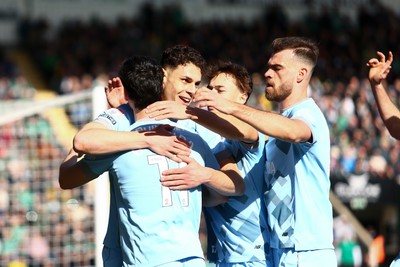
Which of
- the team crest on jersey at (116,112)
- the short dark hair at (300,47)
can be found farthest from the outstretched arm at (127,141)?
the short dark hair at (300,47)

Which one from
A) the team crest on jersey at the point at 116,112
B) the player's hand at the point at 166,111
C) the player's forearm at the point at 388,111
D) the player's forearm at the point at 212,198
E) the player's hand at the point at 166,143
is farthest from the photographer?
the player's forearm at the point at 388,111

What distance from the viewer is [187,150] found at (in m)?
5.95

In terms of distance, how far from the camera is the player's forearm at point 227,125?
593 centimetres

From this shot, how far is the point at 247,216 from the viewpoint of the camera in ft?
21.4

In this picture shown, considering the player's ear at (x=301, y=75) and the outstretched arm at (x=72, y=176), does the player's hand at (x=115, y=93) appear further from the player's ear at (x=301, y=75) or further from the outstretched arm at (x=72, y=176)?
the player's ear at (x=301, y=75)

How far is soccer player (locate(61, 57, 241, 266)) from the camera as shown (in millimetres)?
5758

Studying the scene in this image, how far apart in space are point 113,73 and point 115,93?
632 inches

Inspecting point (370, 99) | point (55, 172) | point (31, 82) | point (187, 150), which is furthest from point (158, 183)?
point (31, 82)

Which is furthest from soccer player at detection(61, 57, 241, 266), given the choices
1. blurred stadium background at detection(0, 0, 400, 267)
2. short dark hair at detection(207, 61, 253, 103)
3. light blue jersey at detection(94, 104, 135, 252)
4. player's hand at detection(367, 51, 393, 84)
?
blurred stadium background at detection(0, 0, 400, 267)

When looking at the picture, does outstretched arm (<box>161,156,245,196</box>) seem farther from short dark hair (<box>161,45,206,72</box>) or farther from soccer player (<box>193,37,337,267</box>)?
short dark hair (<box>161,45,206,72</box>)

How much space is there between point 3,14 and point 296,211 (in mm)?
19618

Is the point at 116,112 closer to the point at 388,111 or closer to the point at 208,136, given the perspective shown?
the point at 208,136

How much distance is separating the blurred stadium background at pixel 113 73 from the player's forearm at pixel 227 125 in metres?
4.59

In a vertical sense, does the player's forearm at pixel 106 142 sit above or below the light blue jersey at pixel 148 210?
above
